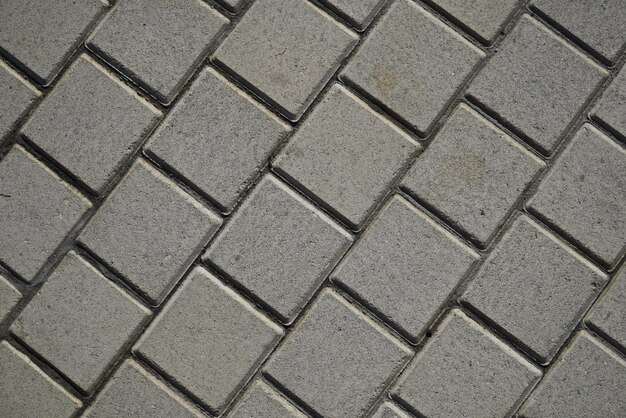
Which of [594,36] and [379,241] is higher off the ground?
[594,36]

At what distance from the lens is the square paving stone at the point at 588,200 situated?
5.72ft

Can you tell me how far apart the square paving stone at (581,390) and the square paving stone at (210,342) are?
2.76 feet

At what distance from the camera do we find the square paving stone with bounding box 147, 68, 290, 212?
5.71 ft

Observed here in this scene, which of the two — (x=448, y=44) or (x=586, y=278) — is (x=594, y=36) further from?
(x=586, y=278)

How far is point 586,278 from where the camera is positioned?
174 cm

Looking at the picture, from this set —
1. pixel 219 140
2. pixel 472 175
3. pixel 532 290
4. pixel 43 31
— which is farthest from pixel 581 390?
pixel 43 31

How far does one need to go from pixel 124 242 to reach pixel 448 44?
3.89 ft

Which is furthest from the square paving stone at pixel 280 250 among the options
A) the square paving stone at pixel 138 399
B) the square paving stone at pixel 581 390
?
the square paving stone at pixel 581 390

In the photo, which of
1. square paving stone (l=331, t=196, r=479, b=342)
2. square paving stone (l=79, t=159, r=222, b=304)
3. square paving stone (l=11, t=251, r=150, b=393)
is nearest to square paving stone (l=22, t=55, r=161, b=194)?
square paving stone (l=79, t=159, r=222, b=304)

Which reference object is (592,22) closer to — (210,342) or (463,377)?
(463,377)

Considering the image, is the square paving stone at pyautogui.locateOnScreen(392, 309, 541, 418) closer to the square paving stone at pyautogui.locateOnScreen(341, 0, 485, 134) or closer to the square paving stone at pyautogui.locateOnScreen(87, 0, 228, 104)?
the square paving stone at pyautogui.locateOnScreen(341, 0, 485, 134)

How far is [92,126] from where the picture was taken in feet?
5.75

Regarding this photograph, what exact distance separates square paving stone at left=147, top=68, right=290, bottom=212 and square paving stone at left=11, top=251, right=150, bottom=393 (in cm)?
43

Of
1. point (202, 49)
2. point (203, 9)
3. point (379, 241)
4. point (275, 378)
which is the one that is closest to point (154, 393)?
point (275, 378)
